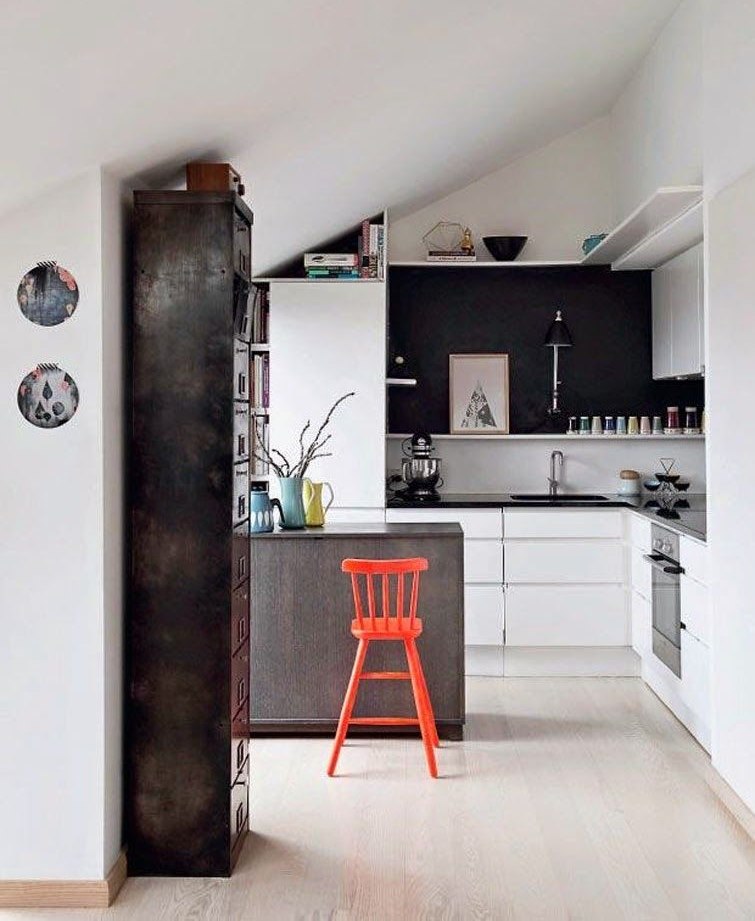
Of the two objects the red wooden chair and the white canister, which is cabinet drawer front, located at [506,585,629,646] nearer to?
the white canister

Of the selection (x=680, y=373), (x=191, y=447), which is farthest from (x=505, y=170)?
(x=191, y=447)

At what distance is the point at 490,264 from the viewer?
6.95 m

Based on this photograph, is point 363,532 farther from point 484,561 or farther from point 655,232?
point 655,232

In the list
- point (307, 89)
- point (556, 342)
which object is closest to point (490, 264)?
point (556, 342)

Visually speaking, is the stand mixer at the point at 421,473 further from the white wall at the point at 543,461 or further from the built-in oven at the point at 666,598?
the built-in oven at the point at 666,598

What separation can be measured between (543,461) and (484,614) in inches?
47.3

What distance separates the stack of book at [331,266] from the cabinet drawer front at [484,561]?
5.47ft

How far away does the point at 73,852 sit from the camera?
3.30 meters

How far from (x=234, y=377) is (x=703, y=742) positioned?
2664mm

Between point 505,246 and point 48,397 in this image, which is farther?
point 505,246

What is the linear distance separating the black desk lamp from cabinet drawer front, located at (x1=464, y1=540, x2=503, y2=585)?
109 cm

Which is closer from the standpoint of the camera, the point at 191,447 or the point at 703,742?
the point at 191,447

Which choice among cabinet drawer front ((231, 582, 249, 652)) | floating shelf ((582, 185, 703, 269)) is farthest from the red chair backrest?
floating shelf ((582, 185, 703, 269))

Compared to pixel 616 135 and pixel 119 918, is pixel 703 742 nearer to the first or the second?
pixel 119 918
